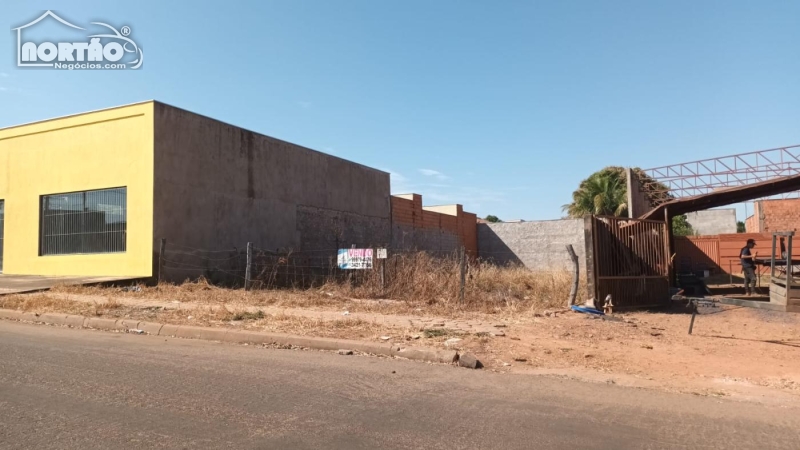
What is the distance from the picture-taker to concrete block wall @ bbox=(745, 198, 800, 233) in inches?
1438

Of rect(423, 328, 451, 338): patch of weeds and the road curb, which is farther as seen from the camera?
rect(423, 328, 451, 338): patch of weeds

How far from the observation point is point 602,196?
3403 cm

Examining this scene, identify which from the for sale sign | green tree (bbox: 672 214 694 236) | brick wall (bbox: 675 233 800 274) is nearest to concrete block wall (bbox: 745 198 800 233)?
green tree (bbox: 672 214 694 236)

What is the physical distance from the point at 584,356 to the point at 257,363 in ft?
14.9

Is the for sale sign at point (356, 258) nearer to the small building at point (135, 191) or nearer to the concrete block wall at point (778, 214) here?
the small building at point (135, 191)

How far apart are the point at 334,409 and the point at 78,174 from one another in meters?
17.6

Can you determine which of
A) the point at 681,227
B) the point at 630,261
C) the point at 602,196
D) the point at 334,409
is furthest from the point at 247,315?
the point at 681,227

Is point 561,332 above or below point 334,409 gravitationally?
above

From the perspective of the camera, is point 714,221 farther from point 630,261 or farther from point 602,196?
point 630,261

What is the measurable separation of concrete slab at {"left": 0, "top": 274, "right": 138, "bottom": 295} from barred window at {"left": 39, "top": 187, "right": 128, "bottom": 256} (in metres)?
1.45

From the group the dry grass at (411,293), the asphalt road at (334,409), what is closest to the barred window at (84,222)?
the dry grass at (411,293)

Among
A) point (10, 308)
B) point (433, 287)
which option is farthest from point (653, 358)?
point (10, 308)

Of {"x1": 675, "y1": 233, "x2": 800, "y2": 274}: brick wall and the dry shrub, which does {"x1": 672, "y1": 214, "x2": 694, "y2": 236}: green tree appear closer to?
{"x1": 675, "y1": 233, "x2": 800, "y2": 274}: brick wall

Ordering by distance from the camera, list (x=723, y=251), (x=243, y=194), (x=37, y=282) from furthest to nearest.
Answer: (x=723, y=251), (x=243, y=194), (x=37, y=282)
